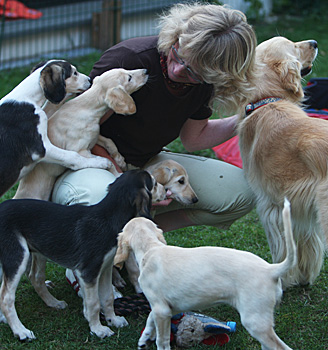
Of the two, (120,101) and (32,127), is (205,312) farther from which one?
(32,127)

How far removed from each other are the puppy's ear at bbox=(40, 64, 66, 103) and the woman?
27 centimetres

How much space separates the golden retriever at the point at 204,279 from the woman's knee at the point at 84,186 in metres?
0.49

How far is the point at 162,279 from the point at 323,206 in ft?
3.20

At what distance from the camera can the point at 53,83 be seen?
125 inches

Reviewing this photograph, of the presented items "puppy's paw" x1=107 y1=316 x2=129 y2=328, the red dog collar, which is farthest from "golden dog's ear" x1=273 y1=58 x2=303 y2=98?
"puppy's paw" x1=107 y1=316 x2=129 y2=328

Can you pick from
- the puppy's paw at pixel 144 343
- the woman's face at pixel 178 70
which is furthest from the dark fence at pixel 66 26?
the puppy's paw at pixel 144 343

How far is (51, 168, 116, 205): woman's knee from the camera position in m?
3.01

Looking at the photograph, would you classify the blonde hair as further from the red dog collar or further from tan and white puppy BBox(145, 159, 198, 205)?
tan and white puppy BBox(145, 159, 198, 205)

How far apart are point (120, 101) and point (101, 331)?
127 cm

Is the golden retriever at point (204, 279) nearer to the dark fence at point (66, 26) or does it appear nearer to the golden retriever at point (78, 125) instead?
the golden retriever at point (78, 125)

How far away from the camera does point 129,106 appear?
122 inches

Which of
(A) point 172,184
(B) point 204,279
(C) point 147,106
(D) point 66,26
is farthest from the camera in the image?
(D) point 66,26

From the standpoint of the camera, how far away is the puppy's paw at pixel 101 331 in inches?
111

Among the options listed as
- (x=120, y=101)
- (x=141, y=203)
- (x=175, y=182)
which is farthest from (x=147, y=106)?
(x=141, y=203)
